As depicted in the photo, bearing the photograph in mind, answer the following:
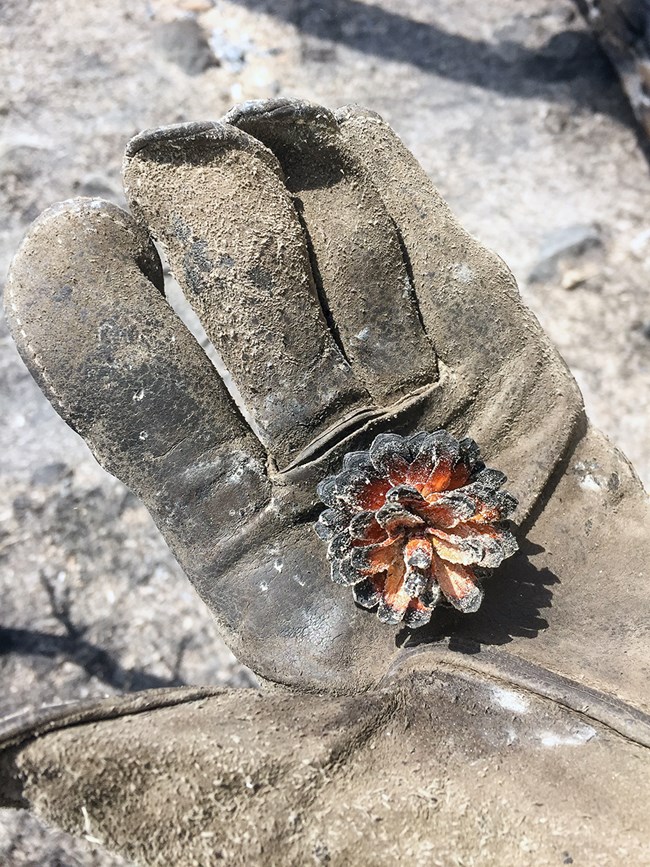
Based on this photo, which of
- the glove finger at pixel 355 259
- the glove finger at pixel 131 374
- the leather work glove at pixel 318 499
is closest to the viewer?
→ the leather work glove at pixel 318 499

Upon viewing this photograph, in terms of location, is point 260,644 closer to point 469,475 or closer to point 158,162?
point 469,475

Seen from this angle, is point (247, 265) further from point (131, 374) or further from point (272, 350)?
point (131, 374)

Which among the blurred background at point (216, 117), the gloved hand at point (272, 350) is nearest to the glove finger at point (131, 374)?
the gloved hand at point (272, 350)

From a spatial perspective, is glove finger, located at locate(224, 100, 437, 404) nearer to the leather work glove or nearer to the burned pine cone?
the leather work glove

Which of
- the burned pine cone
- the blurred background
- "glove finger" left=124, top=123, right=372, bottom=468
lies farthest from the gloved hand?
the blurred background

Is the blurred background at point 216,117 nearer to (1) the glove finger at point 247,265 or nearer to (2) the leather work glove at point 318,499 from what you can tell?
(2) the leather work glove at point 318,499

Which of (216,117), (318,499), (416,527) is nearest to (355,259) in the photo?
(318,499)

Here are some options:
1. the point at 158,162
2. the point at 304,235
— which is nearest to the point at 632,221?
the point at 304,235
